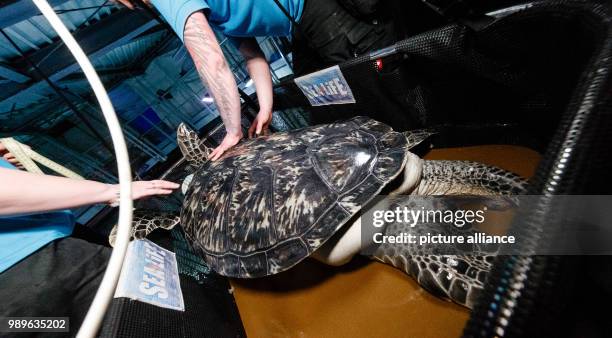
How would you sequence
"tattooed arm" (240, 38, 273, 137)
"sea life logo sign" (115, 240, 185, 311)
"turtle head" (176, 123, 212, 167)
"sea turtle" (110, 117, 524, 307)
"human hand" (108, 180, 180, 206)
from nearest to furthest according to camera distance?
1. "sea life logo sign" (115, 240, 185, 311)
2. "sea turtle" (110, 117, 524, 307)
3. "human hand" (108, 180, 180, 206)
4. "tattooed arm" (240, 38, 273, 137)
5. "turtle head" (176, 123, 212, 167)

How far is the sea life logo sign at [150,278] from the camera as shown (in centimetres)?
66

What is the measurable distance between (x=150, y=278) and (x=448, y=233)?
96cm

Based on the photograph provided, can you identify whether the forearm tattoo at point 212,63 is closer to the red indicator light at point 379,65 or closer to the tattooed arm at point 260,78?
the tattooed arm at point 260,78

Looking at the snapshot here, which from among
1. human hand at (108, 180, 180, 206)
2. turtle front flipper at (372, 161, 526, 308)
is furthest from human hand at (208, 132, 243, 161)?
turtle front flipper at (372, 161, 526, 308)

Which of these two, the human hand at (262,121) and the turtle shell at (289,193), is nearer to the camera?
the turtle shell at (289,193)

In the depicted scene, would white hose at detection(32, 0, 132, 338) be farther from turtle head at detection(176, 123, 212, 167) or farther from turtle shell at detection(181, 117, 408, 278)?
turtle head at detection(176, 123, 212, 167)

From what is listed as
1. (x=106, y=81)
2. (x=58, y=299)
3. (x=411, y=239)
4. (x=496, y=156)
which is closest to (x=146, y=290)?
(x=58, y=299)

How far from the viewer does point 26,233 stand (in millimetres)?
781

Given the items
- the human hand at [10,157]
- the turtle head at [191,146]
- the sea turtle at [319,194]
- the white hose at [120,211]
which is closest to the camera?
the white hose at [120,211]

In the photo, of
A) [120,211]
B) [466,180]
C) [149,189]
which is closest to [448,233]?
[466,180]

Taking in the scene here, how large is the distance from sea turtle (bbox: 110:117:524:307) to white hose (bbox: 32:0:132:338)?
→ 0.55 meters

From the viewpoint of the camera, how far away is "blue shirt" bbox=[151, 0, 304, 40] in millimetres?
1036

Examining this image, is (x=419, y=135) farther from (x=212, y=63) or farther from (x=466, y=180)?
(x=212, y=63)

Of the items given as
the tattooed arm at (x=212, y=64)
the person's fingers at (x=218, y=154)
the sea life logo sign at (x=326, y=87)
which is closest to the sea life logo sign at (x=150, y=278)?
the person's fingers at (x=218, y=154)
